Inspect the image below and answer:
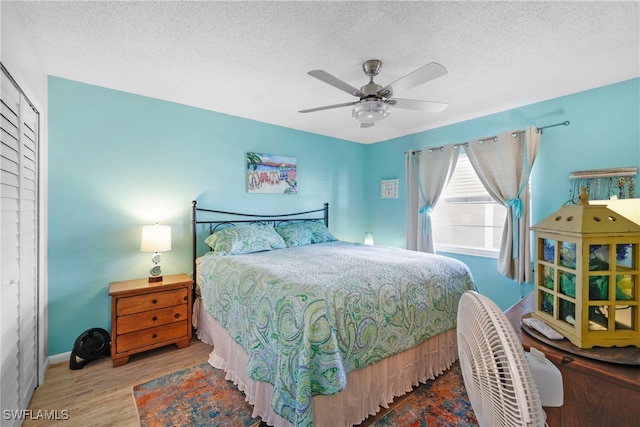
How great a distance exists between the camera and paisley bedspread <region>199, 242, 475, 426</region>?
1437mm

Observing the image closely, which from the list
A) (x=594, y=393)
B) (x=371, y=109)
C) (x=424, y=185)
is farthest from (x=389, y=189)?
(x=594, y=393)

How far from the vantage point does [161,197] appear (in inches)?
116

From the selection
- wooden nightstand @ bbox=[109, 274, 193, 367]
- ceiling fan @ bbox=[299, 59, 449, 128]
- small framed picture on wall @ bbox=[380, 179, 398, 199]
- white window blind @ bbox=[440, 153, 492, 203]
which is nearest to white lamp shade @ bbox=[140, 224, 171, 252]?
wooden nightstand @ bbox=[109, 274, 193, 367]

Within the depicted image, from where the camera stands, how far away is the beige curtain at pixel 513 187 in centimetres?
293

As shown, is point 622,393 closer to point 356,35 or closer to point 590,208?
point 590,208

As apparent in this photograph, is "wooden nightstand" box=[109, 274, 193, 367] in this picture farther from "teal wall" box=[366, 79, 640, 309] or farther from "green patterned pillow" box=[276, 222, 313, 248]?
"teal wall" box=[366, 79, 640, 309]

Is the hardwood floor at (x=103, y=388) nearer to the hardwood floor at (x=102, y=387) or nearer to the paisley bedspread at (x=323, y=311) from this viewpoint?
the hardwood floor at (x=102, y=387)

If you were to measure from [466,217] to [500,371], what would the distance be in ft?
11.4

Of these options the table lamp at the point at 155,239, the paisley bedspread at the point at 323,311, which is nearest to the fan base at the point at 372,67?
the paisley bedspread at the point at 323,311

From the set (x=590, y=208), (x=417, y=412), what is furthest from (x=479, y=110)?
(x=417, y=412)

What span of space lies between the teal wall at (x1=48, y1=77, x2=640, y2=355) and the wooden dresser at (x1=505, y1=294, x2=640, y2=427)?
2.74m

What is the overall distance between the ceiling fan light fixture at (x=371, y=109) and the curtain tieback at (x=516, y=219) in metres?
1.92

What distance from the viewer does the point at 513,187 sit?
3.03 meters

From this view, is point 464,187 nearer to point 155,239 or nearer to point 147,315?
point 155,239
